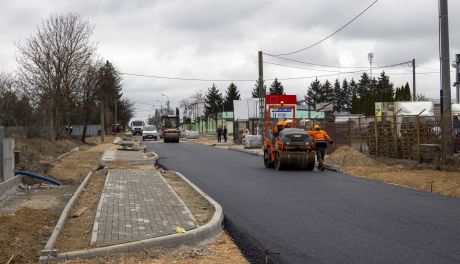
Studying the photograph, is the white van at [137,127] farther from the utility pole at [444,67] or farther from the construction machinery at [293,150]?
the utility pole at [444,67]

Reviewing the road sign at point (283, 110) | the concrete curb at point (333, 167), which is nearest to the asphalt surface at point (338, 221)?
the concrete curb at point (333, 167)

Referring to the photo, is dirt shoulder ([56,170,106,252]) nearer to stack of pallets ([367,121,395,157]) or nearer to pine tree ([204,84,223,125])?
stack of pallets ([367,121,395,157])

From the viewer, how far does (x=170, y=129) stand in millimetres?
55188

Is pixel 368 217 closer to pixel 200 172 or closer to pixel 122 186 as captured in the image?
pixel 122 186

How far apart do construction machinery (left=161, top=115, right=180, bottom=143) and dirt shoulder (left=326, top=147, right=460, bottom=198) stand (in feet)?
102

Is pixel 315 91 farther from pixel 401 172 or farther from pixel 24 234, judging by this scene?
pixel 24 234

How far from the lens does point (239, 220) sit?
1023 cm

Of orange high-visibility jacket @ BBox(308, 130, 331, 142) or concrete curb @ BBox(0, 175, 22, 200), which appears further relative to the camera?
orange high-visibility jacket @ BBox(308, 130, 331, 142)

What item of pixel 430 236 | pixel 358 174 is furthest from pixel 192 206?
pixel 358 174

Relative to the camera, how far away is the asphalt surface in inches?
294

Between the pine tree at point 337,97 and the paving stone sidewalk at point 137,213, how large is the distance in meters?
117

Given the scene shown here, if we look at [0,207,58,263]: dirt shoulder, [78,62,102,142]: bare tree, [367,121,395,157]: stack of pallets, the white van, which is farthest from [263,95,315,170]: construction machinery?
the white van

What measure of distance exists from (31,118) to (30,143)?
836 centimetres

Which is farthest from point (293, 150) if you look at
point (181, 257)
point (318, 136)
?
point (181, 257)
